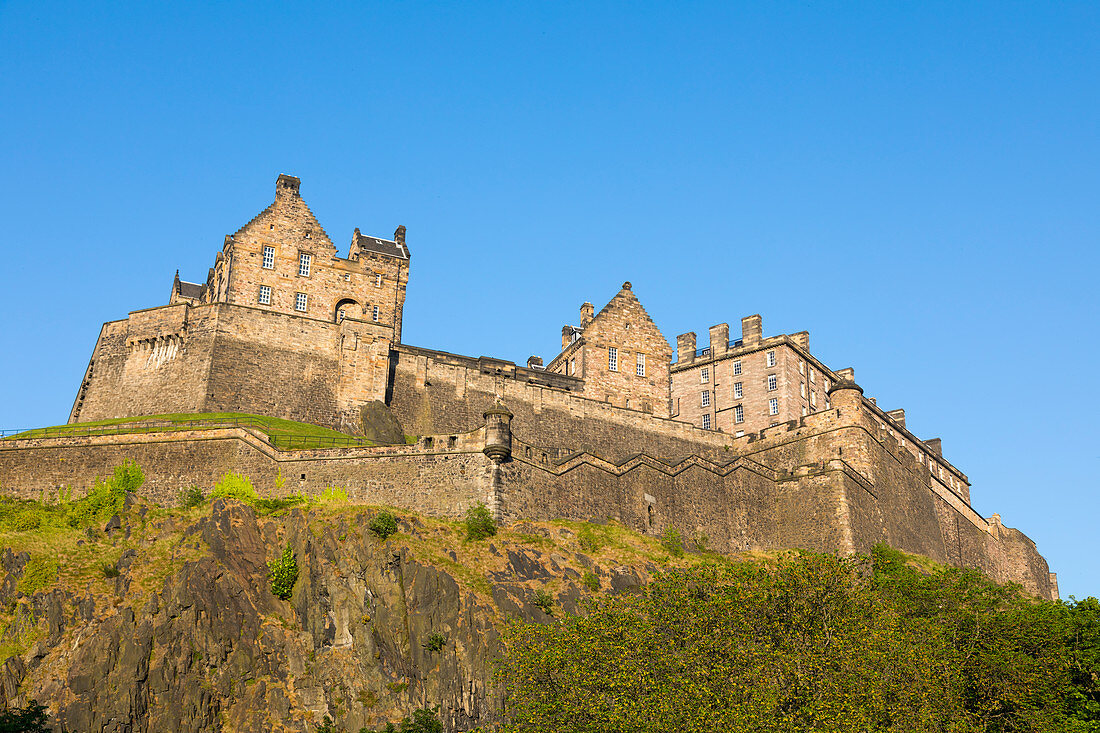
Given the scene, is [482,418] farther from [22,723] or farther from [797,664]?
[22,723]

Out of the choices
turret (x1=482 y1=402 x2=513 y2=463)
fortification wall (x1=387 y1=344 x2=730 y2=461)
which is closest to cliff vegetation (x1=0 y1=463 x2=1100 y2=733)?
turret (x1=482 y1=402 x2=513 y2=463)

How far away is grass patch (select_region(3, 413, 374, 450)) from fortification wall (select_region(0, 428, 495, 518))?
0.83 metres

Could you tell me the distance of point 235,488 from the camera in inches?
2226

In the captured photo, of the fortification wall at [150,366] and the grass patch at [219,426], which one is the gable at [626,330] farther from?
the fortification wall at [150,366]

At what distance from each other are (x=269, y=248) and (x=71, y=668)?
34054 millimetres

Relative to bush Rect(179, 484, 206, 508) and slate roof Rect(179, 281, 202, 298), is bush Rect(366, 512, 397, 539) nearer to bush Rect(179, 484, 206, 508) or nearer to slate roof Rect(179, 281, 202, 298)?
bush Rect(179, 484, 206, 508)

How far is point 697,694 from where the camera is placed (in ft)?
118

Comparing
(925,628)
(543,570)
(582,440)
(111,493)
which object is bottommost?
(925,628)

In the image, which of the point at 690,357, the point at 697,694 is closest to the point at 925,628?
the point at 697,694

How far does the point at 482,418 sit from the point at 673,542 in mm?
14738

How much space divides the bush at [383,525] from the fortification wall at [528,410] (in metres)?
16.0

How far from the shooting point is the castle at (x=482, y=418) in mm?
57719

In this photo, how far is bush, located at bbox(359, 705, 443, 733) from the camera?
4412 cm

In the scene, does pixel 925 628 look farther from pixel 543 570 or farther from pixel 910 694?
pixel 543 570
